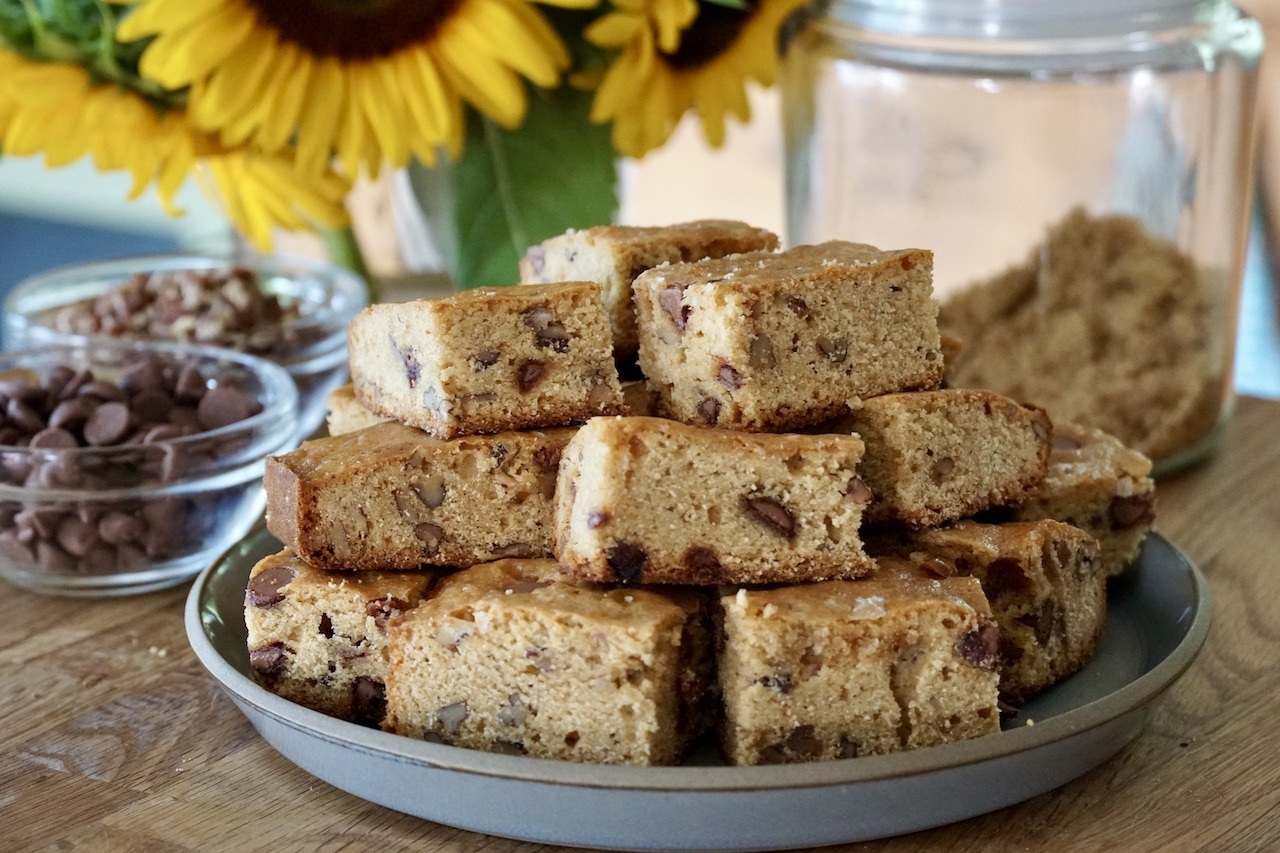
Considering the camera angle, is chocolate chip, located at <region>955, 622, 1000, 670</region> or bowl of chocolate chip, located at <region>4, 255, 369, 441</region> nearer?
chocolate chip, located at <region>955, 622, 1000, 670</region>

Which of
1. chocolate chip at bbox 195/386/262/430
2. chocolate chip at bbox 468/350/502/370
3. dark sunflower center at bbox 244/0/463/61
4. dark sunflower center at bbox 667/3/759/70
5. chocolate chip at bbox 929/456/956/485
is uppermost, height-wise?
dark sunflower center at bbox 244/0/463/61

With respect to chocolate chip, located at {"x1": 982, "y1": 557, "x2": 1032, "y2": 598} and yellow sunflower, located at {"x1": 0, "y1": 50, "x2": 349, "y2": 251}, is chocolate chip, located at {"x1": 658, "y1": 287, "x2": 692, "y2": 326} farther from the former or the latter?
yellow sunflower, located at {"x1": 0, "y1": 50, "x2": 349, "y2": 251}

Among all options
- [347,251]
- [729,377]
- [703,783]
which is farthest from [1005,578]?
[347,251]

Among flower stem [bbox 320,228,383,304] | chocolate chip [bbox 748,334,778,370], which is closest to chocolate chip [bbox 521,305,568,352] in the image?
chocolate chip [bbox 748,334,778,370]

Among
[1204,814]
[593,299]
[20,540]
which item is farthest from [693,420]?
[20,540]

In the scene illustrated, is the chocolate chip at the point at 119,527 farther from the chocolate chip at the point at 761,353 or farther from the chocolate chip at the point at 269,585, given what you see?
the chocolate chip at the point at 761,353

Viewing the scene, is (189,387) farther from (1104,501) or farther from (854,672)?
(1104,501)

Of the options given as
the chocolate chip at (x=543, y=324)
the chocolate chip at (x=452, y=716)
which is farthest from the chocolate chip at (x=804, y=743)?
the chocolate chip at (x=543, y=324)
